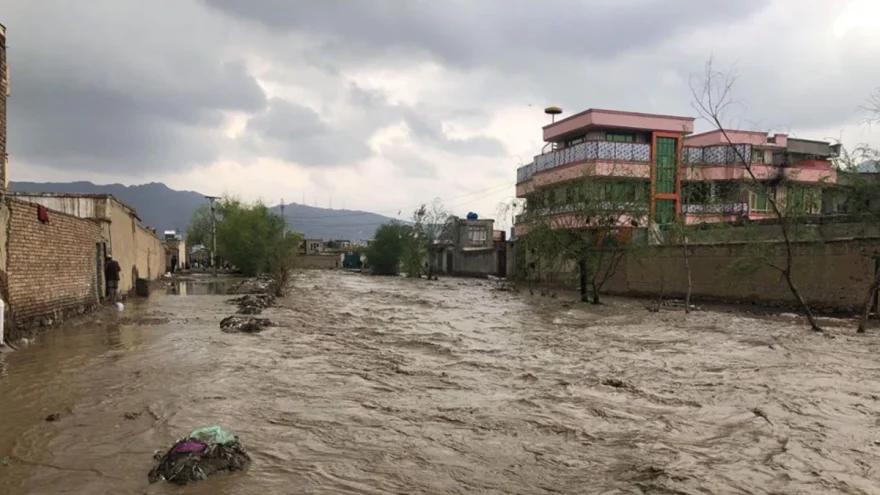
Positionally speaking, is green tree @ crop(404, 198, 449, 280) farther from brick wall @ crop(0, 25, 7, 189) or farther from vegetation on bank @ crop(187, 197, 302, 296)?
brick wall @ crop(0, 25, 7, 189)

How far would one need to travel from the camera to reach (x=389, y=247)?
58.1 meters

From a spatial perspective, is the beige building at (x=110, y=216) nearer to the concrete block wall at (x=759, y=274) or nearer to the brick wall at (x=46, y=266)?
the brick wall at (x=46, y=266)

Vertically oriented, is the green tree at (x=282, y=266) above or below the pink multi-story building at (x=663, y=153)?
below

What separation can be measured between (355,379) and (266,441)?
3.11m

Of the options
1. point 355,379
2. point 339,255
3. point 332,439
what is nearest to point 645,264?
point 355,379

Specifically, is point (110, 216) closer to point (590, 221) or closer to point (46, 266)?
point (46, 266)

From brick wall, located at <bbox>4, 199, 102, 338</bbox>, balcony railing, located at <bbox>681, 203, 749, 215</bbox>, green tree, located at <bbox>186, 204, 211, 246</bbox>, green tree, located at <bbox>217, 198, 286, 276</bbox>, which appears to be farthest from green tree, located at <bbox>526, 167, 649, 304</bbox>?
green tree, located at <bbox>186, 204, 211, 246</bbox>

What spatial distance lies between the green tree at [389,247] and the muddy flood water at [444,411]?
44135mm

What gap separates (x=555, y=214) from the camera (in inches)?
1009

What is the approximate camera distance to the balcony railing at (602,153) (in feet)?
128

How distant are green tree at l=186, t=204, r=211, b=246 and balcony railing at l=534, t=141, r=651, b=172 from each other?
191 feet

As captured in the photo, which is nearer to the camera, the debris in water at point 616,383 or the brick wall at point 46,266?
the debris in water at point 616,383

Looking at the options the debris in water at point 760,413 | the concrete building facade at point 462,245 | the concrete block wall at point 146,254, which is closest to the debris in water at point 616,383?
the debris in water at point 760,413

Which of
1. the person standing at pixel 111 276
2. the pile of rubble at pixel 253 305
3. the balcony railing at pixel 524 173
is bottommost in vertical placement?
the pile of rubble at pixel 253 305
